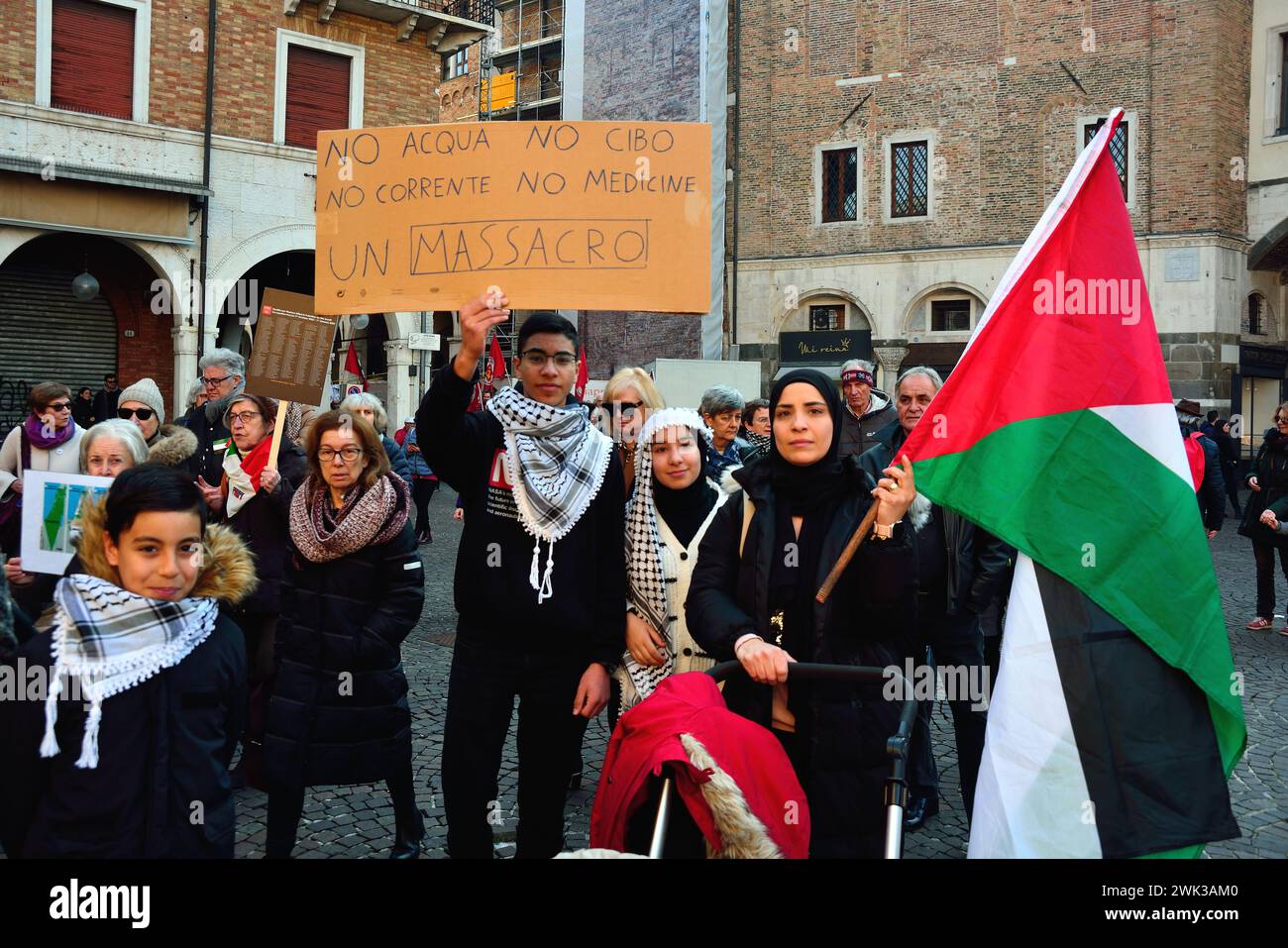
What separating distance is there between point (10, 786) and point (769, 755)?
70.8 inches

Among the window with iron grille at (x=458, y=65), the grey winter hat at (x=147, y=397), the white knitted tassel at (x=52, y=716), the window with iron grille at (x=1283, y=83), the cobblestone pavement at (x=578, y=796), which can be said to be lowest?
the cobblestone pavement at (x=578, y=796)

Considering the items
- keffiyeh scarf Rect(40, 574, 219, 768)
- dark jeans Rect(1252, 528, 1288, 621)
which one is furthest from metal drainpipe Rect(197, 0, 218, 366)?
keffiyeh scarf Rect(40, 574, 219, 768)

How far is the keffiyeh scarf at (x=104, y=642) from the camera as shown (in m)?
2.49

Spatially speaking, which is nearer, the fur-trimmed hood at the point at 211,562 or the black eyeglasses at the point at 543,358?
the fur-trimmed hood at the point at 211,562

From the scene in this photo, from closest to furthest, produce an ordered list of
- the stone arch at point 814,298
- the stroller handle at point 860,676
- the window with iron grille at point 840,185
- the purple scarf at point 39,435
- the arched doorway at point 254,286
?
the stroller handle at point 860,676 → the purple scarf at point 39,435 → the arched doorway at point 254,286 → the stone arch at point 814,298 → the window with iron grille at point 840,185

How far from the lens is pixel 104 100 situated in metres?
18.2

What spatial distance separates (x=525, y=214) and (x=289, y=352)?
1945mm

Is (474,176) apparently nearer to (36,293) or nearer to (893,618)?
(893,618)

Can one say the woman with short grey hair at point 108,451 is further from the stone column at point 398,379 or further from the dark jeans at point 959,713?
the stone column at point 398,379

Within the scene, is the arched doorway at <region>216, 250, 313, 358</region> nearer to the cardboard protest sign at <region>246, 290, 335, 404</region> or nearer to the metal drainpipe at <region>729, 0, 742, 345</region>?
the metal drainpipe at <region>729, 0, 742, 345</region>

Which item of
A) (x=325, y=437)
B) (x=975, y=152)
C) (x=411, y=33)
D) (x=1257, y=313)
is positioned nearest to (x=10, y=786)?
(x=325, y=437)

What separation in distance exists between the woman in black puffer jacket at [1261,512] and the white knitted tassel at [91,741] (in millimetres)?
9437

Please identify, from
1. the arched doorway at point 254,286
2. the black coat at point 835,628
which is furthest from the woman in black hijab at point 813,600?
the arched doorway at point 254,286

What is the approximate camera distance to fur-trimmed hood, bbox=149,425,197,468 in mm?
5285
